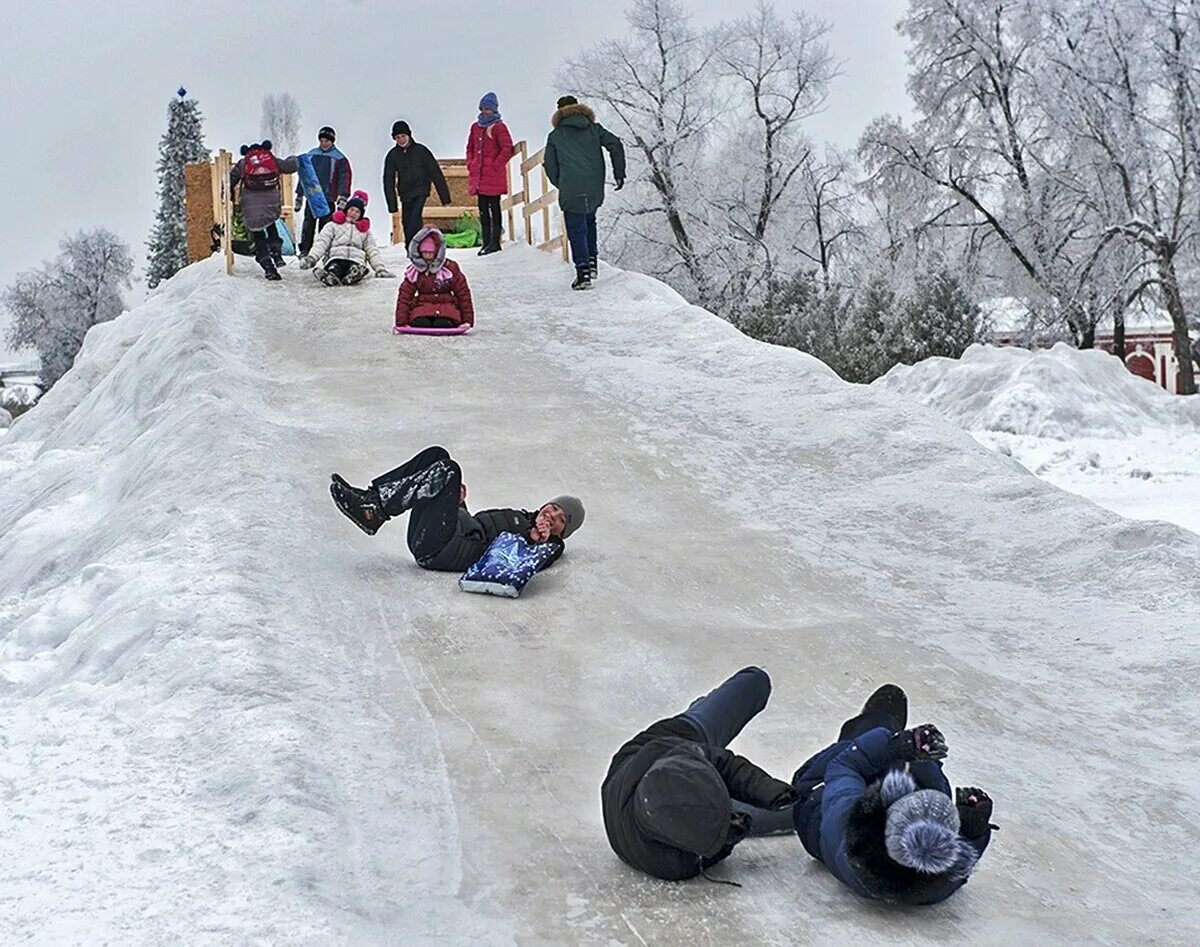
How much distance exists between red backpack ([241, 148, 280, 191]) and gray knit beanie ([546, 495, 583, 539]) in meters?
9.13

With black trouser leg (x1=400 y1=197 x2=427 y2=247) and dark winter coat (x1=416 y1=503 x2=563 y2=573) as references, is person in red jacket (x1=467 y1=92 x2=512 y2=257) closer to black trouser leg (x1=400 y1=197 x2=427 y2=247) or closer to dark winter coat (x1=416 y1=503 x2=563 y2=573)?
black trouser leg (x1=400 y1=197 x2=427 y2=247)

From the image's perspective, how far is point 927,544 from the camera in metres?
7.85

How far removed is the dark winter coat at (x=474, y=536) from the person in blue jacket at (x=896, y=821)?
274 centimetres

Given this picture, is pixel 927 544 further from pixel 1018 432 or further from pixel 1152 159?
pixel 1152 159

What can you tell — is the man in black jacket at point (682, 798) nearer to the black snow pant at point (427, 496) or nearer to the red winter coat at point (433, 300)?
the black snow pant at point (427, 496)

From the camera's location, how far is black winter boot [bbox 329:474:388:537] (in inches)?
259

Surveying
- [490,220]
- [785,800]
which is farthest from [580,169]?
[785,800]

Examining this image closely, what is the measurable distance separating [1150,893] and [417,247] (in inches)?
380

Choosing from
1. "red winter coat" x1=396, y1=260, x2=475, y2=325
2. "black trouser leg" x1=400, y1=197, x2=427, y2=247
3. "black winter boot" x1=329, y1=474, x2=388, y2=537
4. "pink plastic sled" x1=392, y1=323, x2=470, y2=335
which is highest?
"black trouser leg" x1=400, y1=197, x2=427, y2=247

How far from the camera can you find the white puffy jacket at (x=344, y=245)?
602 inches

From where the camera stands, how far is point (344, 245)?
50.4 ft

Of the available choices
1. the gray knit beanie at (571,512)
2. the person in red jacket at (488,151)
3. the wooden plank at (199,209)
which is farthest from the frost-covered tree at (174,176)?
the gray knit beanie at (571,512)

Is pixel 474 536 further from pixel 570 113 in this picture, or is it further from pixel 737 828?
pixel 570 113

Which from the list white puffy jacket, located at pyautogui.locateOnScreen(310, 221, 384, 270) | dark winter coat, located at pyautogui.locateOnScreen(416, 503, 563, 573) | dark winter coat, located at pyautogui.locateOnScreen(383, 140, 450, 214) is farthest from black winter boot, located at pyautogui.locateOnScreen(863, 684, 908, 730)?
dark winter coat, located at pyautogui.locateOnScreen(383, 140, 450, 214)
